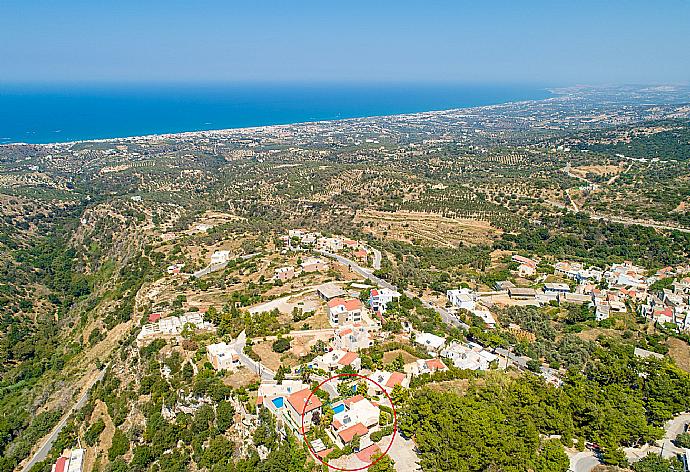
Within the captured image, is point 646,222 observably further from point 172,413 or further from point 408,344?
point 172,413

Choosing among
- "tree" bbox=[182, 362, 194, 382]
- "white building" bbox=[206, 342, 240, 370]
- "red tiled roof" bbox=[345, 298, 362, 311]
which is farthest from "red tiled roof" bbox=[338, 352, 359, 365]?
"tree" bbox=[182, 362, 194, 382]

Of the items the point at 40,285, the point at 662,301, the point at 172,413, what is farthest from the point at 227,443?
the point at 40,285

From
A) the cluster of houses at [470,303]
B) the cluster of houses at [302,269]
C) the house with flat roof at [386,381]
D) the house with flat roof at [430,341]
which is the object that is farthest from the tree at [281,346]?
the cluster of houses at [470,303]

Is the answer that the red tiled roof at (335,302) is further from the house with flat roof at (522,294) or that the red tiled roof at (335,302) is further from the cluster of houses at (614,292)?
the house with flat roof at (522,294)

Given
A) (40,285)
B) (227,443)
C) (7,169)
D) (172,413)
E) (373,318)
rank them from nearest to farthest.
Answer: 1. (227,443)
2. (172,413)
3. (373,318)
4. (40,285)
5. (7,169)

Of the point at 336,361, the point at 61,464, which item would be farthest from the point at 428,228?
the point at 61,464

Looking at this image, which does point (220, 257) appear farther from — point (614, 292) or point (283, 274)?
point (614, 292)
